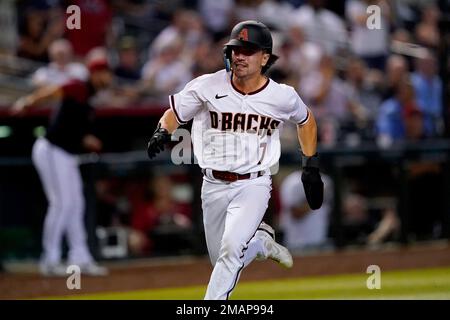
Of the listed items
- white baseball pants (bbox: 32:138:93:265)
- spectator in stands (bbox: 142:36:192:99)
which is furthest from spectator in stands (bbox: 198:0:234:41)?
white baseball pants (bbox: 32:138:93:265)

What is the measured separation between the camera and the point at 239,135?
7.29m

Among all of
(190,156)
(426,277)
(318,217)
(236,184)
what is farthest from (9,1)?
(236,184)

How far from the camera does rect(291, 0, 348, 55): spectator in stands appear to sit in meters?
15.2

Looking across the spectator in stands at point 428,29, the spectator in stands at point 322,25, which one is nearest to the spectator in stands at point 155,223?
the spectator in stands at point 322,25

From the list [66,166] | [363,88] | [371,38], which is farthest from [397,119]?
[66,166]

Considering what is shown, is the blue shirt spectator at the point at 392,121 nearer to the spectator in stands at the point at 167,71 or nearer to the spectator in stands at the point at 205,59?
the spectator in stands at the point at 205,59

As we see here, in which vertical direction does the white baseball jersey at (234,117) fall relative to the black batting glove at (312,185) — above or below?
above

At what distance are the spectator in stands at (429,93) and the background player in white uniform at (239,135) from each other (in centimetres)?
677

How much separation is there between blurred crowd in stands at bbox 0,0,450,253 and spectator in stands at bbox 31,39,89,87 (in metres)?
0.01

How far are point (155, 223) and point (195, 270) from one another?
0.98 m

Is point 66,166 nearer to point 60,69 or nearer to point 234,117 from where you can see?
point 60,69

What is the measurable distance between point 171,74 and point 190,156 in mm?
1843

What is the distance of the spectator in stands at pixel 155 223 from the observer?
500 inches
